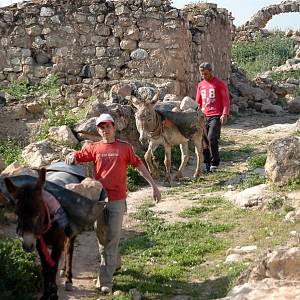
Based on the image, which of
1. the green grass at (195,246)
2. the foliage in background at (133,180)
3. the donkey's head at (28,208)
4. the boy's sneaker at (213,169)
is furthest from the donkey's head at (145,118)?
the donkey's head at (28,208)

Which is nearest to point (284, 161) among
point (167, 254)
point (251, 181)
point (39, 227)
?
point (251, 181)

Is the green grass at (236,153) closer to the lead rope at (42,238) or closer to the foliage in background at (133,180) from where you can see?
the foliage in background at (133,180)

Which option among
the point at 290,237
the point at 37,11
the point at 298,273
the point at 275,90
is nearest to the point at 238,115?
the point at 275,90

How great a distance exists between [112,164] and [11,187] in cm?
116

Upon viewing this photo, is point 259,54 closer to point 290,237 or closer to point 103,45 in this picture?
point 103,45

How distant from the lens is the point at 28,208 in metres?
4.68

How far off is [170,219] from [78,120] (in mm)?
3560

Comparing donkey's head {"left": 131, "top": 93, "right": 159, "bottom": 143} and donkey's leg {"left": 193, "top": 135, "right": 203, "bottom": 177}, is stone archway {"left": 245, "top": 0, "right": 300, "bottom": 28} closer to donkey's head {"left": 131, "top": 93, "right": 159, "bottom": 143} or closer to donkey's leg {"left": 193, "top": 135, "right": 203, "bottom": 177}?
donkey's leg {"left": 193, "top": 135, "right": 203, "bottom": 177}

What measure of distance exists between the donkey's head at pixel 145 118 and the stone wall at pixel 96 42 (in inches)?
144

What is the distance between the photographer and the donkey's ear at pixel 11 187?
4688 mm

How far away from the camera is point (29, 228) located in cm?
466

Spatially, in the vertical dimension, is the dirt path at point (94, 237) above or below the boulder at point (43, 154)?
below

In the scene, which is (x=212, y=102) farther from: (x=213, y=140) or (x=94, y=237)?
(x=94, y=237)

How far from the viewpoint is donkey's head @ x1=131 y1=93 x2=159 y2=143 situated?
910 cm
